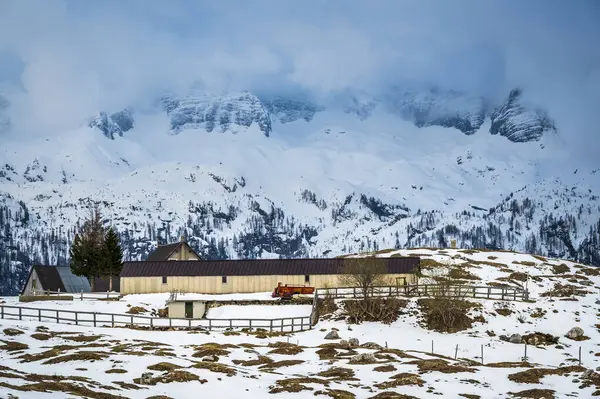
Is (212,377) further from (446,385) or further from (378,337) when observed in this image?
(378,337)

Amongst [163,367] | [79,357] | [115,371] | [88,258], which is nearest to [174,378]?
[163,367]

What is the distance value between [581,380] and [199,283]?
2343 inches

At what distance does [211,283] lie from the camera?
4011 inches

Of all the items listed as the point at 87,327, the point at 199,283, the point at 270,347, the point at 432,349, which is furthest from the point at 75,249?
the point at 432,349

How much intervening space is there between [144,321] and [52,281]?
4407cm

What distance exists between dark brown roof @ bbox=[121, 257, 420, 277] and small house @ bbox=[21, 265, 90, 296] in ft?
71.4

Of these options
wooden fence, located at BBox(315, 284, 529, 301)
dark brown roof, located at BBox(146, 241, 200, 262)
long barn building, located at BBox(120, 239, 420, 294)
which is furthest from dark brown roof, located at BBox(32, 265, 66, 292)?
wooden fence, located at BBox(315, 284, 529, 301)

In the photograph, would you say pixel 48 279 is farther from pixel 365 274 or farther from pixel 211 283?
pixel 365 274

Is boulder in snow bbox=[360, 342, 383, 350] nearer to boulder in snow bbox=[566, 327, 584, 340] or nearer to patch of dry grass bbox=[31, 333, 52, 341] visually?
boulder in snow bbox=[566, 327, 584, 340]

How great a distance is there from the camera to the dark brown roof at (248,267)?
102 metres

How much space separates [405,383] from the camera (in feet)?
171

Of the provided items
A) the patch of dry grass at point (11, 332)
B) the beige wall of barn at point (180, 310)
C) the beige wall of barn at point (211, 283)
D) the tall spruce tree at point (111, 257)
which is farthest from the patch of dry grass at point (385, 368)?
the tall spruce tree at point (111, 257)

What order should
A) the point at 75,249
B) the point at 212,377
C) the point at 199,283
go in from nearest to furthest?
1. the point at 212,377
2. the point at 199,283
3. the point at 75,249

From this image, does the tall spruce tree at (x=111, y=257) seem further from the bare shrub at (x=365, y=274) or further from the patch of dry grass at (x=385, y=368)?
the patch of dry grass at (x=385, y=368)
